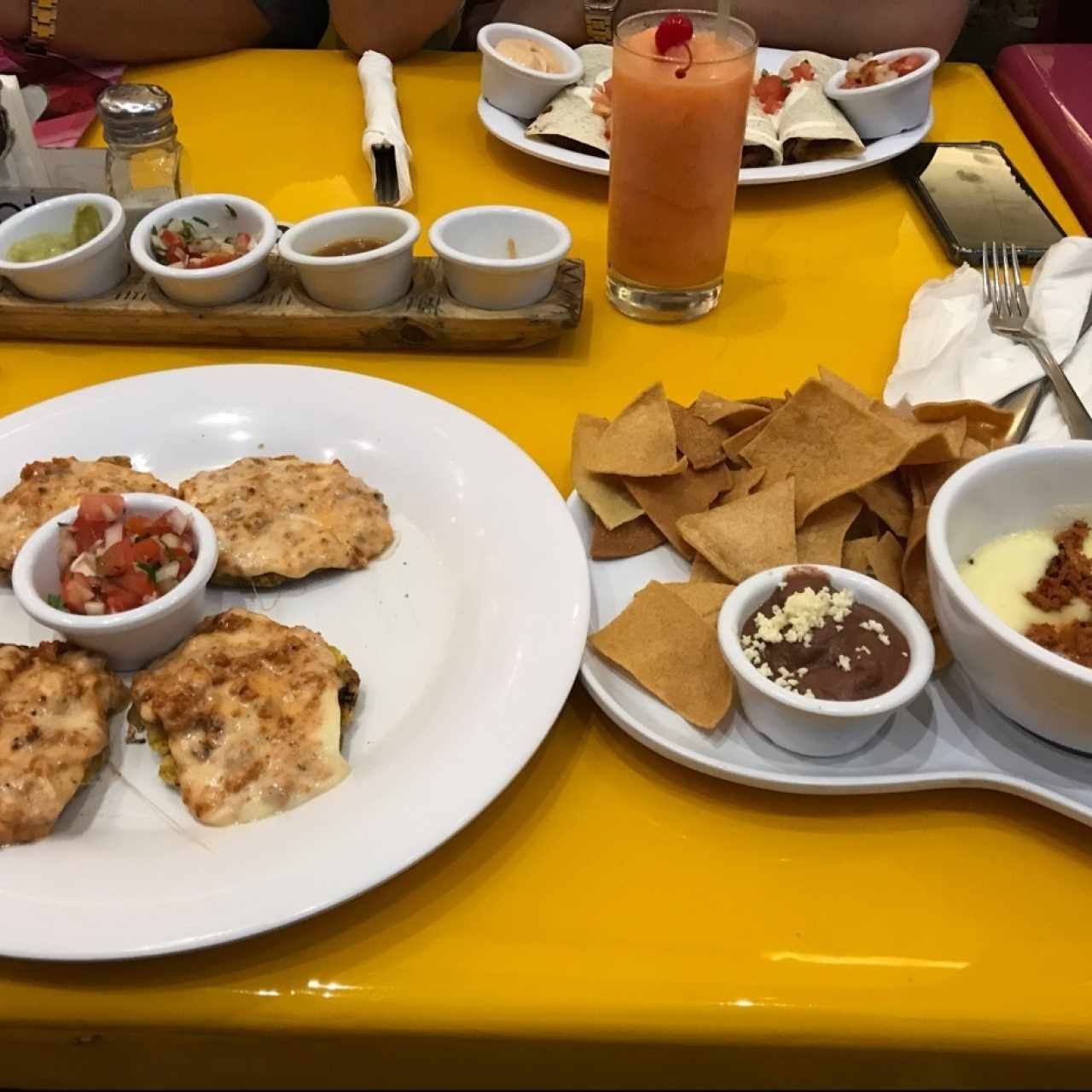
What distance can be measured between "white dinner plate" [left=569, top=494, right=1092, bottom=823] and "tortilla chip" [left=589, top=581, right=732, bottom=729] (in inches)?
1.0

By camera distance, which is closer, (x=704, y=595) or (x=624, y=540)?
(x=704, y=595)

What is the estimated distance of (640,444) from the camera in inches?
53.4

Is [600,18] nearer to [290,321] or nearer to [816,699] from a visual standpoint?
[290,321]

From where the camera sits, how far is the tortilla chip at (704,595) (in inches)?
46.5

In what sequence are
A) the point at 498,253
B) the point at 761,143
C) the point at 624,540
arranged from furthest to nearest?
the point at 761,143 → the point at 498,253 → the point at 624,540

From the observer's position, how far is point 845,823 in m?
1.06

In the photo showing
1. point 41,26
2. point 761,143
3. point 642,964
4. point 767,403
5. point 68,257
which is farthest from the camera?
point 41,26

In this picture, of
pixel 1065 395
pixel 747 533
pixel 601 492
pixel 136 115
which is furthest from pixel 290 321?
pixel 1065 395

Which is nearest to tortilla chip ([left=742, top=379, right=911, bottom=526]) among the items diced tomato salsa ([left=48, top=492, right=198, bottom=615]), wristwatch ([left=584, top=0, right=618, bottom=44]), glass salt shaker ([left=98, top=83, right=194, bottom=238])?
diced tomato salsa ([left=48, top=492, right=198, bottom=615])

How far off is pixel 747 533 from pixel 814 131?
4.33 ft

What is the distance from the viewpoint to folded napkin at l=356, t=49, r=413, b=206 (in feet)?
7.12

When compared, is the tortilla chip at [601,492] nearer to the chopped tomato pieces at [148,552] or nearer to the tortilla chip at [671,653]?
the tortilla chip at [671,653]

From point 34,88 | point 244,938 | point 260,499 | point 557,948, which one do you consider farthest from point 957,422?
point 34,88

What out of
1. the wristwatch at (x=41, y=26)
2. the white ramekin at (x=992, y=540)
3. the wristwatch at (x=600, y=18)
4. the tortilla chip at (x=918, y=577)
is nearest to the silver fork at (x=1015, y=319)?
Result: the white ramekin at (x=992, y=540)
